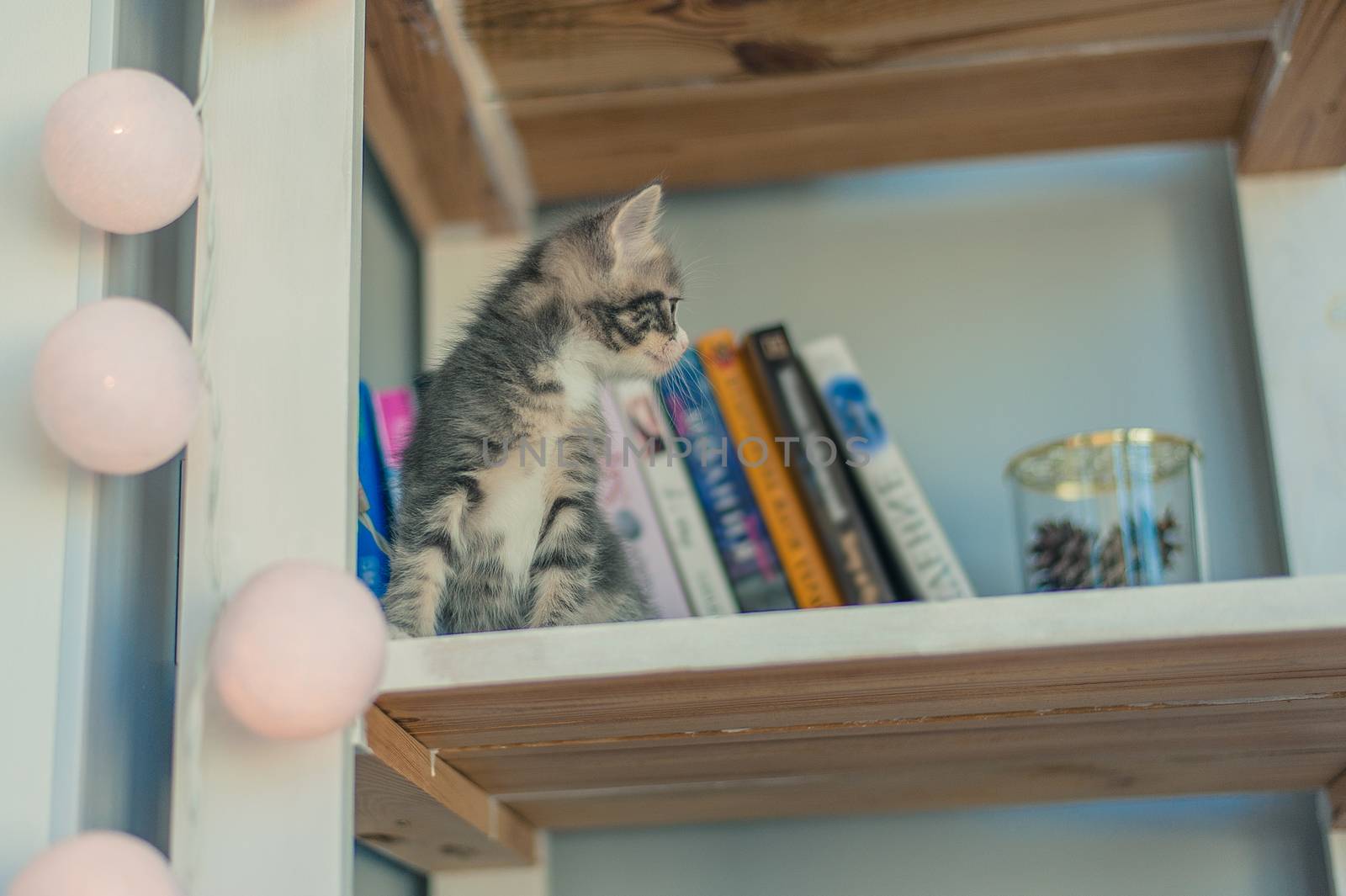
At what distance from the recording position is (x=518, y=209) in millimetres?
1163

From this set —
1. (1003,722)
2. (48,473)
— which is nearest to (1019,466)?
(1003,722)

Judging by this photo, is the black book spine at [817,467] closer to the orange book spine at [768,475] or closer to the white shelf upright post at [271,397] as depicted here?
the orange book spine at [768,475]

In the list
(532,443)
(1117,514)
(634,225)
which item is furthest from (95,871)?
(1117,514)

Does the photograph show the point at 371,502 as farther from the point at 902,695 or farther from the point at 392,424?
the point at 902,695

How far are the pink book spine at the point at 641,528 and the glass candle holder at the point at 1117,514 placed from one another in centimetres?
26

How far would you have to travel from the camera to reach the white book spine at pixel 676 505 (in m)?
0.96

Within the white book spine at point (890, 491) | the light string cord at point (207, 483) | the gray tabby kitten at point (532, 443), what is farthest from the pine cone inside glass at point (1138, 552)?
the light string cord at point (207, 483)

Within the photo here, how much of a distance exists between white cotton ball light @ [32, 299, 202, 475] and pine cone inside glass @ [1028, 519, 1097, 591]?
608 millimetres

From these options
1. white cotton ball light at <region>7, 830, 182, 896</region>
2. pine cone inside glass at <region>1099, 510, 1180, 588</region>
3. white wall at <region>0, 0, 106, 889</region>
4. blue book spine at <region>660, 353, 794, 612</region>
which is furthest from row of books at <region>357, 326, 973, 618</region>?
white cotton ball light at <region>7, 830, 182, 896</region>

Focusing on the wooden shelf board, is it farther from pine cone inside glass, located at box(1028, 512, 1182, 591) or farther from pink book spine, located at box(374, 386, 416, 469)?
pink book spine, located at box(374, 386, 416, 469)

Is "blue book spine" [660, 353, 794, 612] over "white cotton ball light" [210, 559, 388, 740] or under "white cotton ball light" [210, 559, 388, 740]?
over

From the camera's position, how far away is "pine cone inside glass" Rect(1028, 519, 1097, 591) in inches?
35.4

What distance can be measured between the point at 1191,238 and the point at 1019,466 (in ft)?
1.14

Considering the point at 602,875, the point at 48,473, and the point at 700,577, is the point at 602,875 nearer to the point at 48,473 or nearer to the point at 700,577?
the point at 700,577
